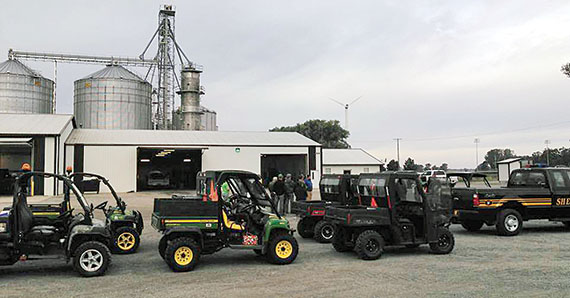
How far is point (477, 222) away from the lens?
12844 millimetres

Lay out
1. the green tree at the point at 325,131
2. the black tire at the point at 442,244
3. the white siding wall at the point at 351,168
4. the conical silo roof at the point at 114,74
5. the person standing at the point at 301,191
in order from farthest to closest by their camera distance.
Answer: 1. the green tree at the point at 325,131
2. the white siding wall at the point at 351,168
3. the conical silo roof at the point at 114,74
4. the person standing at the point at 301,191
5. the black tire at the point at 442,244

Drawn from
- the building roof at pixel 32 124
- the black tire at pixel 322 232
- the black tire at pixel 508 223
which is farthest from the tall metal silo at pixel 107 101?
the black tire at pixel 508 223

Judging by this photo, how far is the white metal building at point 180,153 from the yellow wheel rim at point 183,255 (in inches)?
970

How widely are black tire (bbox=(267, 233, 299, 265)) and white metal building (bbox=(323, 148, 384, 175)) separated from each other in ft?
121

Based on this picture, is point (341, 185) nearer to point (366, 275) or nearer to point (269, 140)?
point (366, 275)

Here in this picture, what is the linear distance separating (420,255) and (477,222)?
179 inches

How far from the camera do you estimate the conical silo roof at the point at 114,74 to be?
4081cm

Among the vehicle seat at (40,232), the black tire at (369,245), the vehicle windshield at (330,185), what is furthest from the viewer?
the vehicle windshield at (330,185)

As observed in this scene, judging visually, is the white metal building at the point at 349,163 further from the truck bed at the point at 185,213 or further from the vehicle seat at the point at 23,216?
the vehicle seat at the point at 23,216

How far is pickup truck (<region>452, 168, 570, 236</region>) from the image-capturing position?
11781 millimetres

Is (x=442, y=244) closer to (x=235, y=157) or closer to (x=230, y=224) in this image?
(x=230, y=224)

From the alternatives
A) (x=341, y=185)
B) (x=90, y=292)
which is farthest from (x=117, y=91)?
(x=90, y=292)

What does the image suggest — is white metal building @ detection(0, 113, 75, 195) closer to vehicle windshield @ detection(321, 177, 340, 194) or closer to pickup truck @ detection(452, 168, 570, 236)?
vehicle windshield @ detection(321, 177, 340, 194)

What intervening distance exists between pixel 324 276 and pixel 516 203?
24.1 feet
